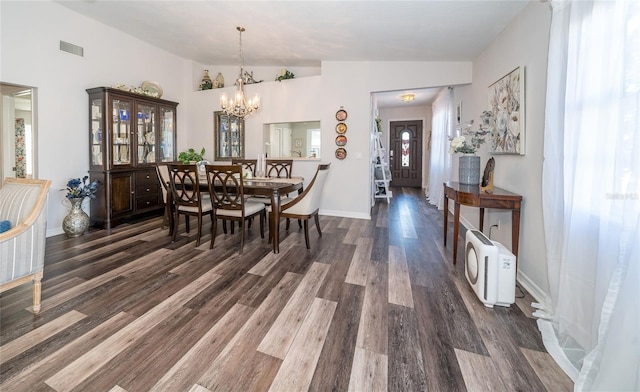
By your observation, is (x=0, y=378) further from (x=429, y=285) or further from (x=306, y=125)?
(x=306, y=125)

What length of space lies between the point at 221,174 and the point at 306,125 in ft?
9.42

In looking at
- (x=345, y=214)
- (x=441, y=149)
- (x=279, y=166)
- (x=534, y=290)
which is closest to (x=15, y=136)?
(x=279, y=166)

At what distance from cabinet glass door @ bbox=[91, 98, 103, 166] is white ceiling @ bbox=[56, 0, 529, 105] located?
1278 mm

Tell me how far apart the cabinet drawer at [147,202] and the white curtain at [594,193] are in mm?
5247

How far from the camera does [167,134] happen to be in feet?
17.2

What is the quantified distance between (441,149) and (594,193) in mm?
4838

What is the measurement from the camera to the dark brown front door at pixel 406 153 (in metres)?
9.56

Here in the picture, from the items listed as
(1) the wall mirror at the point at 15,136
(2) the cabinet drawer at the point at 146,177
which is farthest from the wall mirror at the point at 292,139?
(1) the wall mirror at the point at 15,136

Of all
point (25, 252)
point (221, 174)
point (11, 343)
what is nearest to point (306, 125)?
point (221, 174)

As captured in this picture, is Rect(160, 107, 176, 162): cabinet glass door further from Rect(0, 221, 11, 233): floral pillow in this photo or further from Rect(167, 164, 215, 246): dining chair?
Rect(0, 221, 11, 233): floral pillow

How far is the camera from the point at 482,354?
1.56 metres

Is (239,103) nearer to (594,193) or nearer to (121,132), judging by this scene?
(121,132)

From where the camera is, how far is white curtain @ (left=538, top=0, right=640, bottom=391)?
1170 mm

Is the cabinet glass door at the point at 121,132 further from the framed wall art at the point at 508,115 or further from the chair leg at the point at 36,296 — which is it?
the framed wall art at the point at 508,115
